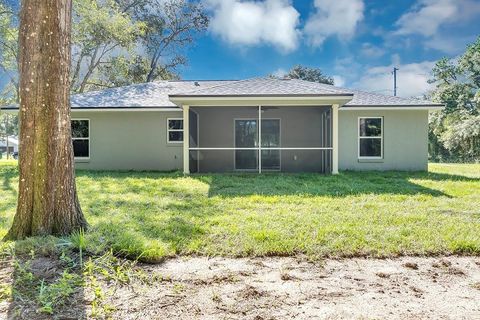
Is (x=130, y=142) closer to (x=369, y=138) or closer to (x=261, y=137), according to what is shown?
(x=261, y=137)

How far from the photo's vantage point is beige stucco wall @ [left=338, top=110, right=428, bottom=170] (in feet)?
40.7

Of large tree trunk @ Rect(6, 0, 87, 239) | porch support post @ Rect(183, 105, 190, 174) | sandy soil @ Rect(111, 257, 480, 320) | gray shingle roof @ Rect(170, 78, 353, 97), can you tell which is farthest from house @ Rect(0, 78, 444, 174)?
sandy soil @ Rect(111, 257, 480, 320)

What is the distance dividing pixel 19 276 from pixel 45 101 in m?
1.73

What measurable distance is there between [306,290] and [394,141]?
1096 centimetres

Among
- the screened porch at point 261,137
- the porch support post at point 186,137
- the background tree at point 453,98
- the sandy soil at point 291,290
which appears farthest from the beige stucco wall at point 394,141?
the background tree at point 453,98

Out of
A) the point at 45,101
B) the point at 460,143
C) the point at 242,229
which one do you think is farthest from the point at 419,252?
the point at 460,143

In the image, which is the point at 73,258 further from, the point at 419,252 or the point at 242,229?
the point at 419,252

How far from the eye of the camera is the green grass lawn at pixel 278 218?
3764mm

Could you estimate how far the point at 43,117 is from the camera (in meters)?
3.59

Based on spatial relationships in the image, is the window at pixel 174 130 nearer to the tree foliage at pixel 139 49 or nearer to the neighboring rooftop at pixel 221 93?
the neighboring rooftop at pixel 221 93

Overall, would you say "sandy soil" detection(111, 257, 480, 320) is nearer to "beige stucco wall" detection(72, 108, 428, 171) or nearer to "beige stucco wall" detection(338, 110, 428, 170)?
"beige stucco wall" detection(338, 110, 428, 170)

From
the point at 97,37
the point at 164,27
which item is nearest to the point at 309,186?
the point at 97,37

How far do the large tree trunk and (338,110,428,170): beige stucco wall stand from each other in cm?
1033

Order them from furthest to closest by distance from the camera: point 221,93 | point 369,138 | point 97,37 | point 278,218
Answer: point 97,37, point 369,138, point 221,93, point 278,218
